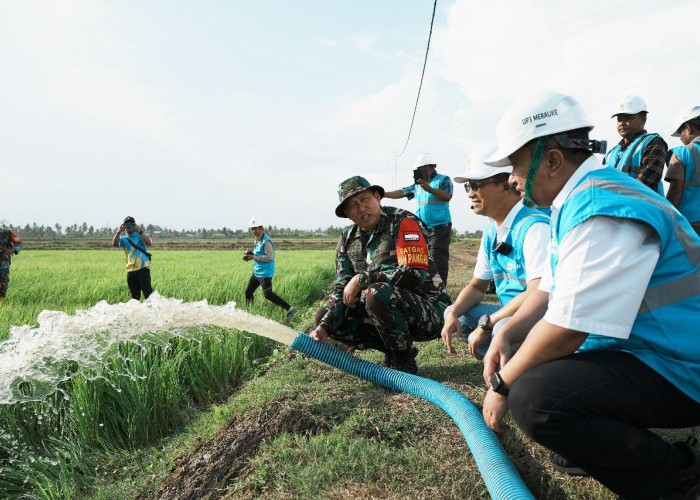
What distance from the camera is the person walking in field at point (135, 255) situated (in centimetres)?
699

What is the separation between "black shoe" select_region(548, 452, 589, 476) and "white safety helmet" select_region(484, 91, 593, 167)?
54.4 inches

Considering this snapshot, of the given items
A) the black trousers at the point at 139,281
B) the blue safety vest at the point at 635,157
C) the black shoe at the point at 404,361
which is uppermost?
the blue safety vest at the point at 635,157

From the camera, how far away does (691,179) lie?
3.67m

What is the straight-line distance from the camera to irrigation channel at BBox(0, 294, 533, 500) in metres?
2.34

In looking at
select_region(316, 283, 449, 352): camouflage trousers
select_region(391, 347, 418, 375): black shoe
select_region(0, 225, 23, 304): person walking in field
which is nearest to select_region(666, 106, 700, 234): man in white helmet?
select_region(316, 283, 449, 352): camouflage trousers

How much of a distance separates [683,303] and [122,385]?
3.41 m

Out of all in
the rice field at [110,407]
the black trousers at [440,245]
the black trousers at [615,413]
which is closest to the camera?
the black trousers at [615,413]

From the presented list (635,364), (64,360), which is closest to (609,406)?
(635,364)

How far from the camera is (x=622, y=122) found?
3.85 m

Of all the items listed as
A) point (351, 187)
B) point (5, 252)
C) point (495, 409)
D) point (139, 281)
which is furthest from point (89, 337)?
point (5, 252)

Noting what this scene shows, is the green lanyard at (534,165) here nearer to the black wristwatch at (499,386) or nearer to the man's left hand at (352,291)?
the black wristwatch at (499,386)

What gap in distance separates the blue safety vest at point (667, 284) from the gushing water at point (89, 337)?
2.11 metres

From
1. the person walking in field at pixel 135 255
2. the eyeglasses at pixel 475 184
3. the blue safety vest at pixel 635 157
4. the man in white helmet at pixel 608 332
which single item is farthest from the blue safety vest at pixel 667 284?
the person walking in field at pixel 135 255

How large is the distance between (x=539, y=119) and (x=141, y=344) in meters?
3.21
